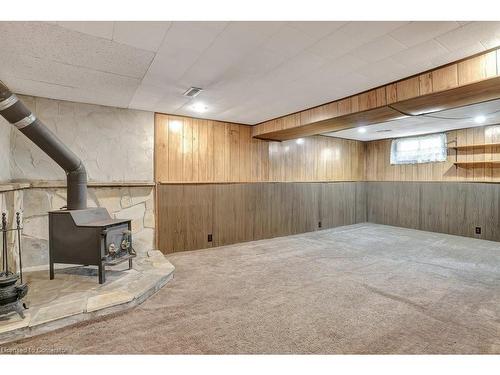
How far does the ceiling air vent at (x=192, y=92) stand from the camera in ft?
9.95

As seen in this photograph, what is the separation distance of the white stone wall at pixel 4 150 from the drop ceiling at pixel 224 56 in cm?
44

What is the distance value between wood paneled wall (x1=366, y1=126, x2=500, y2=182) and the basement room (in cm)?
3

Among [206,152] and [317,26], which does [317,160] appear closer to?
[206,152]

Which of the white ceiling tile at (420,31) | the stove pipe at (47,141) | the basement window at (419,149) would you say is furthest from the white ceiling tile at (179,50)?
the basement window at (419,149)

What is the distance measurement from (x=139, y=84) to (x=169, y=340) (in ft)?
8.07

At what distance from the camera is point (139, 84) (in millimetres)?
2895

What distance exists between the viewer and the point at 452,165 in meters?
5.62

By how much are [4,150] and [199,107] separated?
2.24m

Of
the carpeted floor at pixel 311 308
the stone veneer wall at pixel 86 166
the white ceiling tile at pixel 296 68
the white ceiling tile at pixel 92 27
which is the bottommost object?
the carpeted floor at pixel 311 308

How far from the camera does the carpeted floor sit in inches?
72.7

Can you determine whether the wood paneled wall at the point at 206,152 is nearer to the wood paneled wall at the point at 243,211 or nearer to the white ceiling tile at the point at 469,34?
the wood paneled wall at the point at 243,211

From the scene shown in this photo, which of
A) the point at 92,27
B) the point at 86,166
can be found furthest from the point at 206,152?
the point at 92,27
